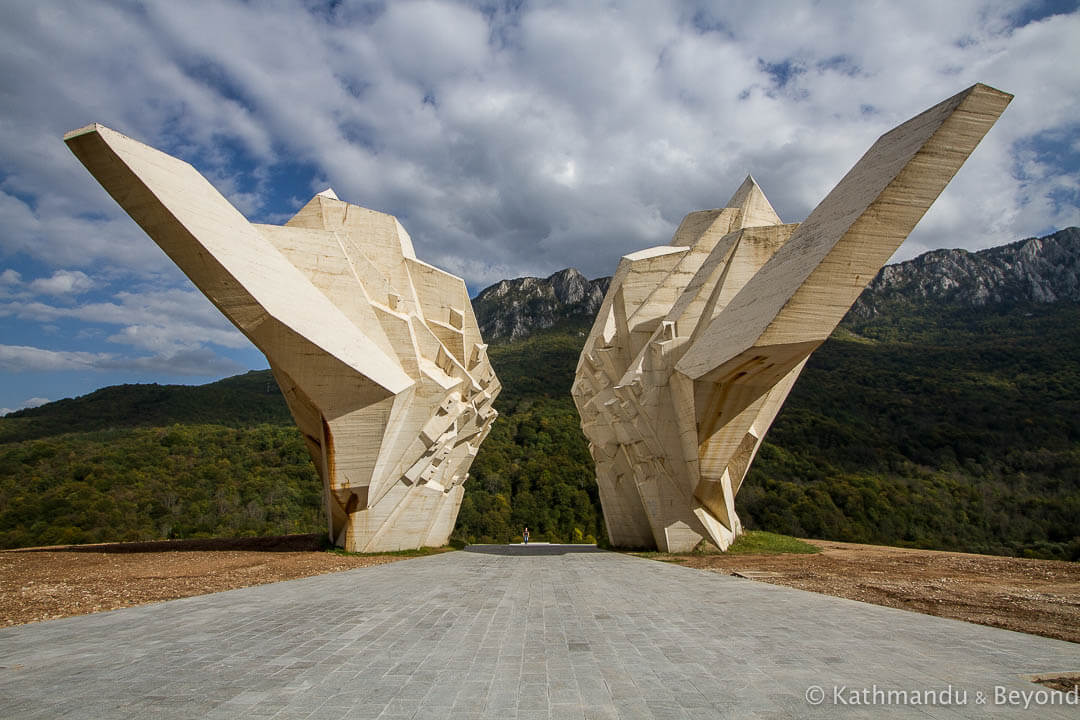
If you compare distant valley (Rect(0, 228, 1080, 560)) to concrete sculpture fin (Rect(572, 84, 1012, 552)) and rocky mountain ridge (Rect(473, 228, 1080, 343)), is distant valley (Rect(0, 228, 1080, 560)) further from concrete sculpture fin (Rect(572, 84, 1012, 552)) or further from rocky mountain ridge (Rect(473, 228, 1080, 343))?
concrete sculpture fin (Rect(572, 84, 1012, 552))

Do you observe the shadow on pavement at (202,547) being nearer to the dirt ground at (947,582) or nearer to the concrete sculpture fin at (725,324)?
the concrete sculpture fin at (725,324)

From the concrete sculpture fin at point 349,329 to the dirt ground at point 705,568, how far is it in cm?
200

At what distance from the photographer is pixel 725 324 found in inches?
443

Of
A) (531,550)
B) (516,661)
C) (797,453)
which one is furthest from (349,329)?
(797,453)

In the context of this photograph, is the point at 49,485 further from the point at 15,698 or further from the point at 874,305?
the point at 874,305

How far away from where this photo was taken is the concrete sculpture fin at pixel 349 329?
9891 millimetres

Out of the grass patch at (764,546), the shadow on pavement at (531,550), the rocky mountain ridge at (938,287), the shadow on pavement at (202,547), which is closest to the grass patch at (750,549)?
the grass patch at (764,546)

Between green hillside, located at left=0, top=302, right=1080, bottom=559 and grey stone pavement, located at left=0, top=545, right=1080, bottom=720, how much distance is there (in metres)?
14.9

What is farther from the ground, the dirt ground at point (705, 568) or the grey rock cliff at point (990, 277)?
the grey rock cliff at point (990, 277)

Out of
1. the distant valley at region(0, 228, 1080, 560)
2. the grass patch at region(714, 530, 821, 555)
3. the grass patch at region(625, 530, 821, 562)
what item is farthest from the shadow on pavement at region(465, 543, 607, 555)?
the distant valley at region(0, 228, 1080, 560)

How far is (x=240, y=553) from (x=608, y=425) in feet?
33.8

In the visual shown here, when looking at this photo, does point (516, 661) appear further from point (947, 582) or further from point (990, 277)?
point (990, 277)

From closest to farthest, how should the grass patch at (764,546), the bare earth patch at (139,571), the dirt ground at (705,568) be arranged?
the dirt ground at (705,568), the bare earth patch at (139,571), the grass patch at (764,546)

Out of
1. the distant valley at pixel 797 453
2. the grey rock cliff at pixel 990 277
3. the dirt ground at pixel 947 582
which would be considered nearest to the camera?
the dirt ground at pixel 947 582
